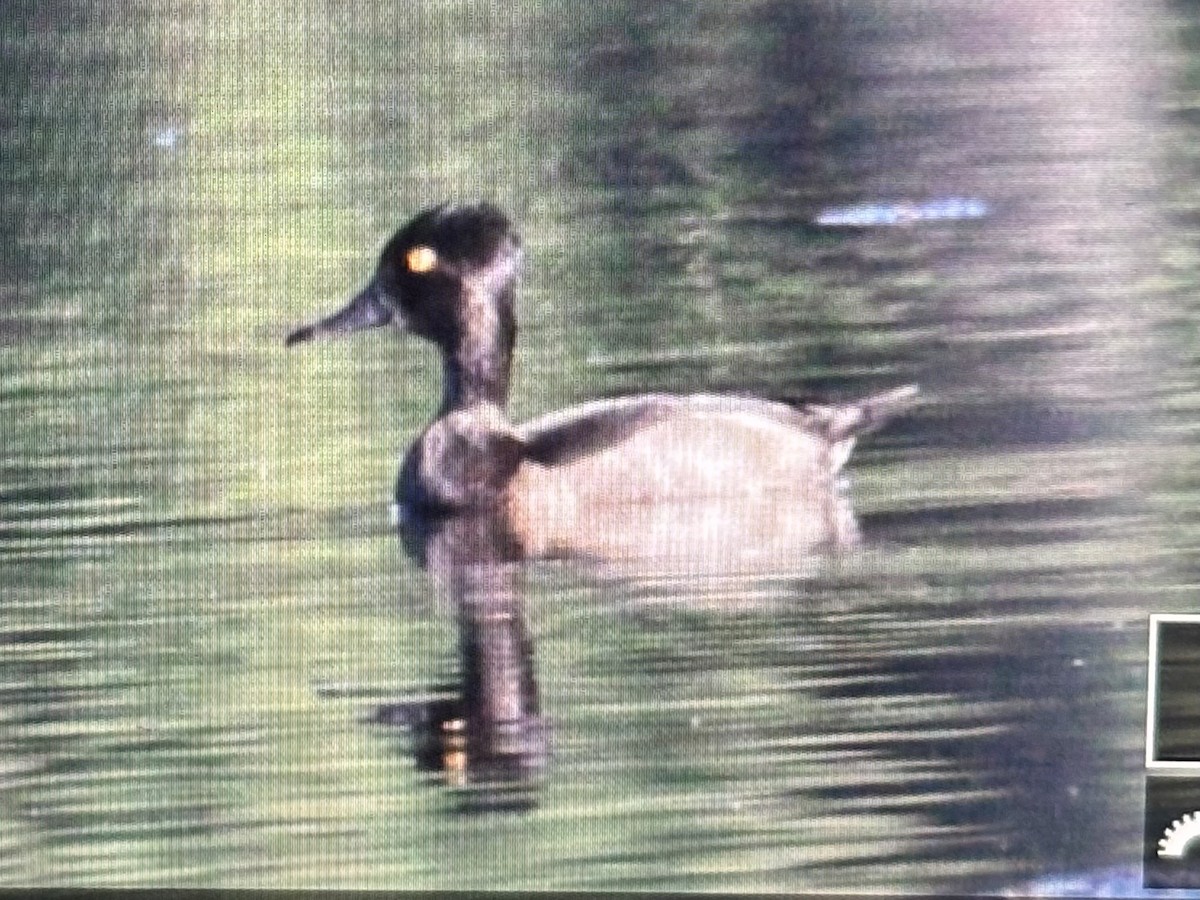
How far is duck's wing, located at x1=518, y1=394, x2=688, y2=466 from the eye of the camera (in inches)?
93.0

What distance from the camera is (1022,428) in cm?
234

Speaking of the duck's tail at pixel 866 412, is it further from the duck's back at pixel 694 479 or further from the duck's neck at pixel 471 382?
the duck's neck at pixel 471 382

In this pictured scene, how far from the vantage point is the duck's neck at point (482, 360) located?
93.7 inches

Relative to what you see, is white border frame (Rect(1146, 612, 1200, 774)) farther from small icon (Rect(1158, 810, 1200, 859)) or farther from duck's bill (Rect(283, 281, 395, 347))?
duck's bill (Rect(283, 281, 395, 347))

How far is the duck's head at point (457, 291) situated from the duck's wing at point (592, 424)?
0.05 meters

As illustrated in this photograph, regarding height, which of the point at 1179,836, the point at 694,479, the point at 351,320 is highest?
the point at 351,320

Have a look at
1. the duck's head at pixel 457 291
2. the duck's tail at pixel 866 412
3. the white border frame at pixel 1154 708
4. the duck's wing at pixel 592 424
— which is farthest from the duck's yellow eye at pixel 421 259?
the white border frame at pixel 1154 708

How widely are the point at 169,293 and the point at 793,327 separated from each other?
0.49 metres

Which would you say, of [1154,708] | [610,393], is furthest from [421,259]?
[1154,708]

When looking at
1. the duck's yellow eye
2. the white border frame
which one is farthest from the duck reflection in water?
the white border frame

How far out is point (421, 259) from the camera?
7.79 feet

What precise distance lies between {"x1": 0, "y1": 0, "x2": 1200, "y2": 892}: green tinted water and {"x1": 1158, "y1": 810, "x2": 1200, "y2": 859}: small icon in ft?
0.07

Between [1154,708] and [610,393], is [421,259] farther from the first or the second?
[1154,708]

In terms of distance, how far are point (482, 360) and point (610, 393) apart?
106 millimetres
